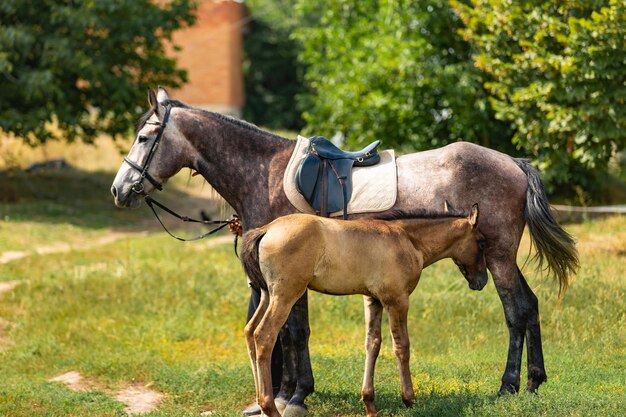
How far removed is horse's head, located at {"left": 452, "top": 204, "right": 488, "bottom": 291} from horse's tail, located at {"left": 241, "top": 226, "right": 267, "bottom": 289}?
1537 mm

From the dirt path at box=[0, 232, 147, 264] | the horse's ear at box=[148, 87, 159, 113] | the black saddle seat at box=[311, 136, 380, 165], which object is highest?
the horse's ear at box=[148, 87, 159, 113]

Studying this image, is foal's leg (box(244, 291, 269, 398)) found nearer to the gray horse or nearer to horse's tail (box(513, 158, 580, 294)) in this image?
the gray horse

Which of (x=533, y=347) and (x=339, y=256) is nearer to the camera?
(x=339, y=256)

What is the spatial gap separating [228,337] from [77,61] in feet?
38.9

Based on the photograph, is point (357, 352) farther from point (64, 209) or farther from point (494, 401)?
point (64, 209)

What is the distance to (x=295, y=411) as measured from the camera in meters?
7.75

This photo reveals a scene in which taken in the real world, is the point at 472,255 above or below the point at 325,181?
below

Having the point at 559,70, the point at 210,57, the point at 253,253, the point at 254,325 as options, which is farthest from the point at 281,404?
the point at 210,57

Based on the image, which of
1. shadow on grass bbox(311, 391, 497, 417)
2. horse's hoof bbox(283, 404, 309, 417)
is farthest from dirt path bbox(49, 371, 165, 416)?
shadow on grass bbox(311, 391, 497, 417)

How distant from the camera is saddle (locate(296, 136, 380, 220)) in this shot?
7773mm

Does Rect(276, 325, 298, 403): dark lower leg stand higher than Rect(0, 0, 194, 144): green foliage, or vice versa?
Rect(0, 0, 194, 144): green foliage

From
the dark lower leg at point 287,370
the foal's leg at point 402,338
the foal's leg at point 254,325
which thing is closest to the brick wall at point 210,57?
the dark lower leg at point 287,370

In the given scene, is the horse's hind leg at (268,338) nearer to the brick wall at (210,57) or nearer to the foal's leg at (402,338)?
the foal's leg at (402,338)

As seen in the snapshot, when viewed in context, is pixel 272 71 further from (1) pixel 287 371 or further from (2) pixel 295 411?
(2) pixel 295 411
